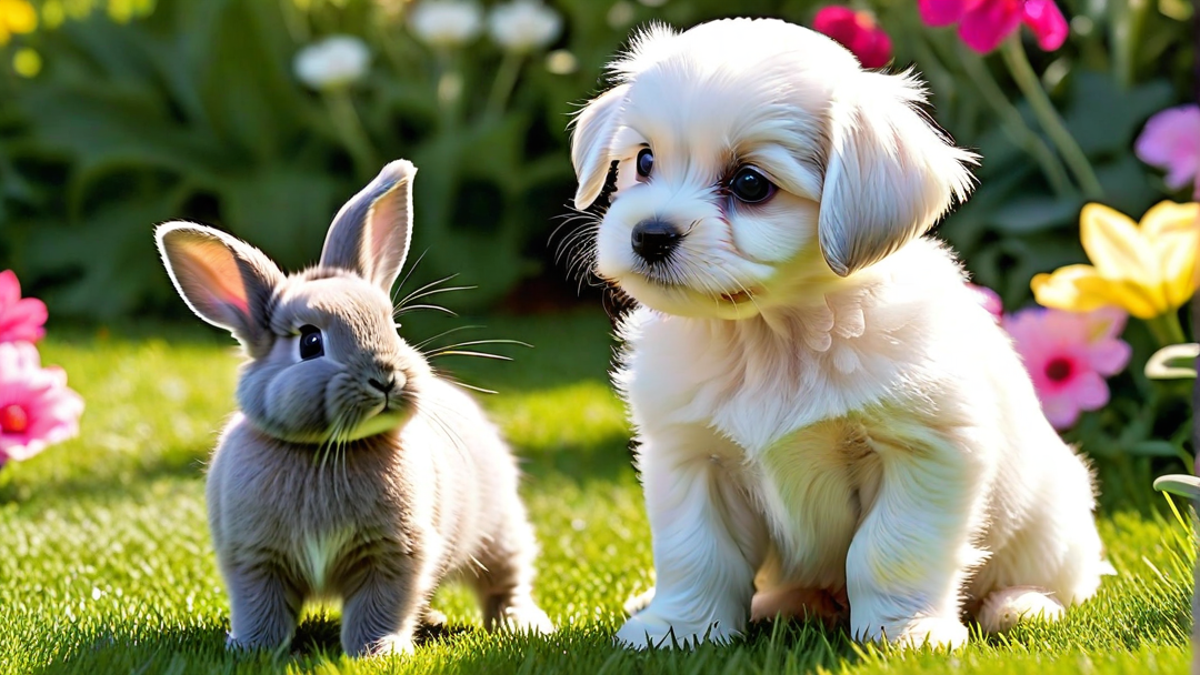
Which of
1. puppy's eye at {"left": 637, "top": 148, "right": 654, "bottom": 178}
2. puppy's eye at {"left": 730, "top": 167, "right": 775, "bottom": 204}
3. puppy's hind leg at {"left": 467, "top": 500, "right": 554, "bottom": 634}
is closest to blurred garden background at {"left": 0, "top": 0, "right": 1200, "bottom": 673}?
puppy's hind leg at {"left": 467, "top": 500, "right": 554, "bottom": 634}

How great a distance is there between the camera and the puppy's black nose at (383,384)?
2555 millimetres

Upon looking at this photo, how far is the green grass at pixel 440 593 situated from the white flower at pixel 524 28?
6.70 feet

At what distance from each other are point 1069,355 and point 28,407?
3.25 metres

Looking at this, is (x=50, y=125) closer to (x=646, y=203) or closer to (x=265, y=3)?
(x=265, y=3)

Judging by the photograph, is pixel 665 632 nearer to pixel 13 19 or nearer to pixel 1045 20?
pixel 1045 20

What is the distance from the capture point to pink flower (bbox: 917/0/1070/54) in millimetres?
3660

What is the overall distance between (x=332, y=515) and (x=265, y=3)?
5.36m

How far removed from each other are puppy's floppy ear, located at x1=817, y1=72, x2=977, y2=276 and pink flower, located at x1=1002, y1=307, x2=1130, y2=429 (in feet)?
6.37

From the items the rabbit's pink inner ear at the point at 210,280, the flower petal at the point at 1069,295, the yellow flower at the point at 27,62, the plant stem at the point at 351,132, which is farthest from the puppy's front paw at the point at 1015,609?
the yellow flower at the point at 27,62

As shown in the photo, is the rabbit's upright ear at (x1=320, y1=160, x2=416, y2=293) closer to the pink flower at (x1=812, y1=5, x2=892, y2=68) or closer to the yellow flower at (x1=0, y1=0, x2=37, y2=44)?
the pink flower at (x1=812, y1=5, x2=892, y2=68)

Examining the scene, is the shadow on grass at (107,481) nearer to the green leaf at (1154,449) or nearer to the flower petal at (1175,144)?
the green leaf at (1154,449)

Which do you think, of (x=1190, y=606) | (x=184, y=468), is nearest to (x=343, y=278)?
(x=1190, y=606)

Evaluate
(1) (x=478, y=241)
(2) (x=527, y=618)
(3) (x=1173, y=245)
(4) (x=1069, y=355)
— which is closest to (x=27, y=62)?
(1) (x=478, y=241)

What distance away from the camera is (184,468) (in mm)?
4574
